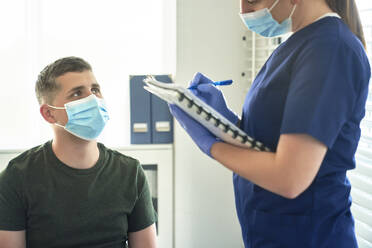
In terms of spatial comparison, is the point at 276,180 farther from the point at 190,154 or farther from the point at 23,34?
the point at 23,34

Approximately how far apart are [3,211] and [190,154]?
4.74 ft

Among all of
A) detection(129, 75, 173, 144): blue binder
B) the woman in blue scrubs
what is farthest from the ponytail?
detection(129, 75, 173, 144): blue binder

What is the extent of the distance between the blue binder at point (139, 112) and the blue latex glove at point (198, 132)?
4.94 feet

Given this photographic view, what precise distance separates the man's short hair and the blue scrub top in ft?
2.59

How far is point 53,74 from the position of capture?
5.11ft

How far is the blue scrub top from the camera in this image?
815mm

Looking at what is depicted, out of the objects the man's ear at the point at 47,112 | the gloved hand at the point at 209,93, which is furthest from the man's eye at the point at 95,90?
the gloved hand at the point at 209,93

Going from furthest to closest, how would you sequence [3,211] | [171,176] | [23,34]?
[23,34] → [171,176] → [3,211]

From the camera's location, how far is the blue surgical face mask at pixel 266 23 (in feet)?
3.34

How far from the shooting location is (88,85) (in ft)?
5.13

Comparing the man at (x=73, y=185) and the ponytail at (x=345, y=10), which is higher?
the ponytail at (x=345, y=10)

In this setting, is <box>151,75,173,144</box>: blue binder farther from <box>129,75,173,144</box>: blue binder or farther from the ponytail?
the ponytail

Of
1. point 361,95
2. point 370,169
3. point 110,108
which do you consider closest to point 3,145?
point 110,108

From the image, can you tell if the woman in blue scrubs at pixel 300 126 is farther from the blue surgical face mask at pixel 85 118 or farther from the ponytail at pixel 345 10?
the blue surgical face mask at pixel 85 118
